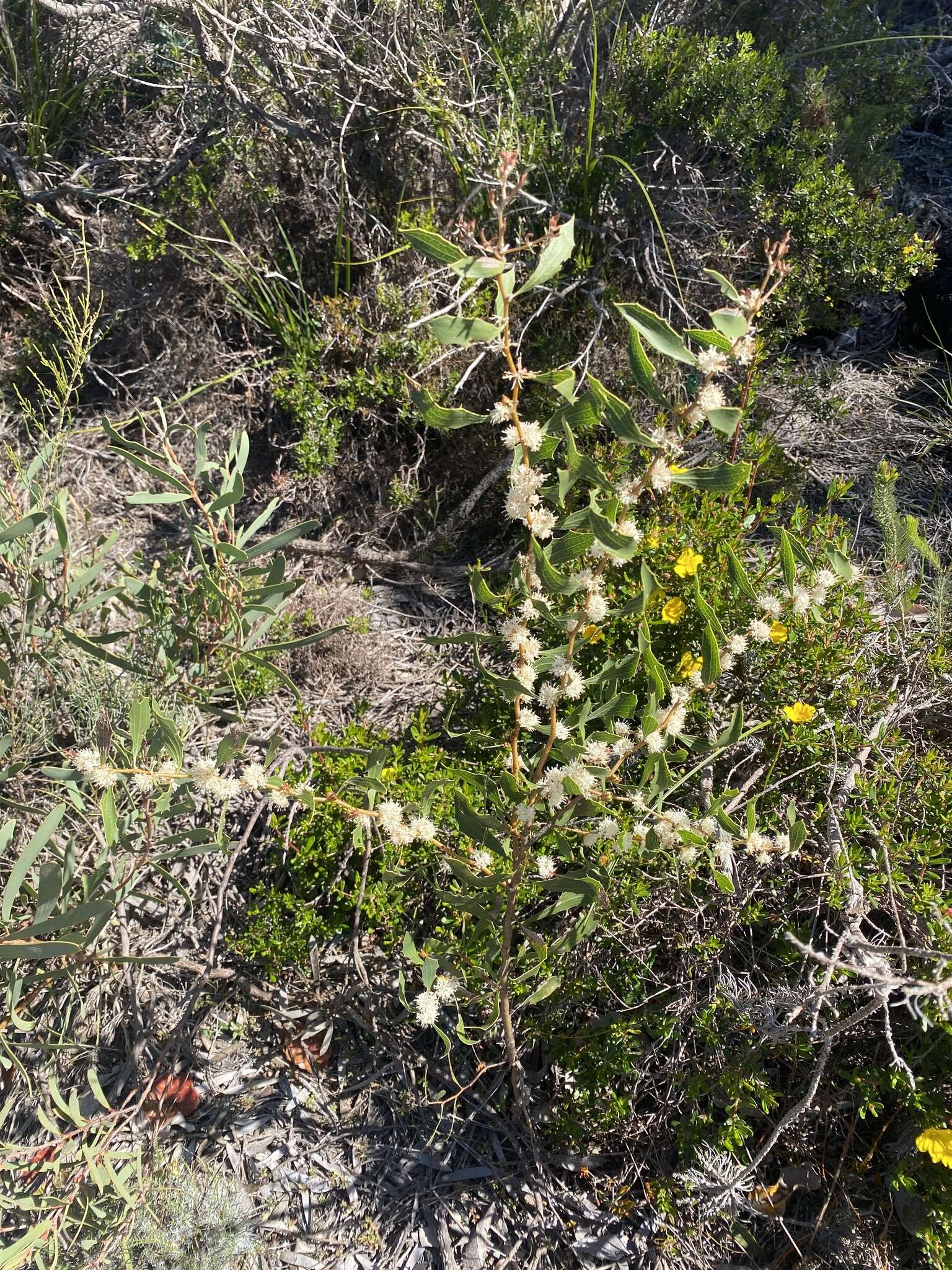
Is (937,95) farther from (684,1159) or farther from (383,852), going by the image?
(684,1159)

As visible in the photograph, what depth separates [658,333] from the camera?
2.81 feet

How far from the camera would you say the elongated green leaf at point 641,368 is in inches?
35.3

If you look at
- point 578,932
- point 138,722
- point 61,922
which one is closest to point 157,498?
point 138,722

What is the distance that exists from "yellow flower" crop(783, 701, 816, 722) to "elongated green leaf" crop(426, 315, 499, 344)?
1.21 m

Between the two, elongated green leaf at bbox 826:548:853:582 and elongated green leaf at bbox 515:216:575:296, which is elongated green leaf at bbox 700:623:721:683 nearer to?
elongated green leaf at bbox 826:548:853:582

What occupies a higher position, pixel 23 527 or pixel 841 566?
pixel 841 566

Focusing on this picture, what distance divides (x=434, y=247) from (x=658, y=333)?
25 cm

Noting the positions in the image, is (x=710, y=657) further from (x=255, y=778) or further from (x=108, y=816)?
(x=108, y=816)

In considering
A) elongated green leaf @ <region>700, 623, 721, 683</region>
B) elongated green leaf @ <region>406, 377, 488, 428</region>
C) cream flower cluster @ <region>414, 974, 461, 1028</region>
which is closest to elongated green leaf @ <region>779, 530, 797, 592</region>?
elongated green leaf @ <region>700, 623, 721, 683</region>

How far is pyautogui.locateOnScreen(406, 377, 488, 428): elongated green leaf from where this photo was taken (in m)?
0.93

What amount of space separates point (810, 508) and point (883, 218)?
953 millimetres

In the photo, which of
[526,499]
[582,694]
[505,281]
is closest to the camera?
[505,281]

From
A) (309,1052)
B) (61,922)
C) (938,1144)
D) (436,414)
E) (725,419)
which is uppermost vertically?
(725,419)

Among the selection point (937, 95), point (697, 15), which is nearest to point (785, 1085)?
point (697, 15)
